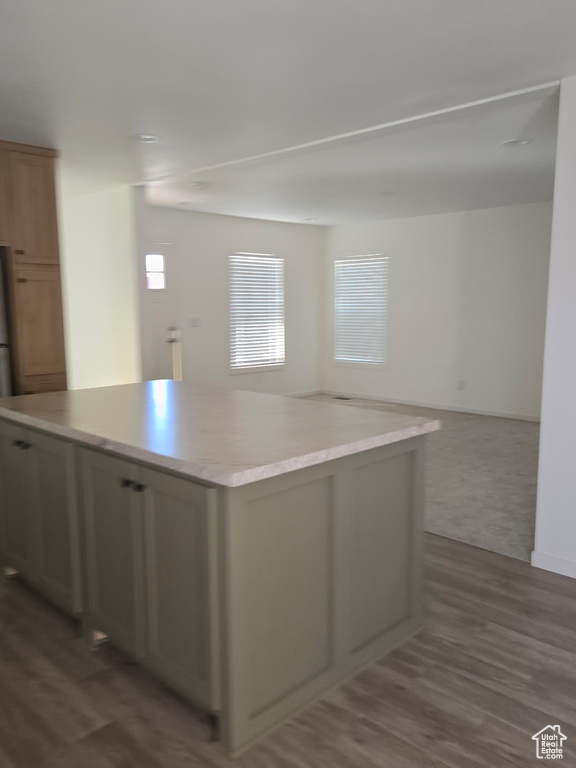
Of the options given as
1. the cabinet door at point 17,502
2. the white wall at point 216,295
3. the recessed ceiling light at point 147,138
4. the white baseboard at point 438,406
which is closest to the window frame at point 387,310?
the white wall at point 216,295

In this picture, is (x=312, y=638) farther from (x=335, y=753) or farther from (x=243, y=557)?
(x=243, y=557)

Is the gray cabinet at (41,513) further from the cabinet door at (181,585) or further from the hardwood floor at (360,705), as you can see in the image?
the cabinet door at (181,585)

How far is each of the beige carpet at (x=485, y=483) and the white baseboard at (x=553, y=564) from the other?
11 centimetres

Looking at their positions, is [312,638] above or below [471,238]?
below

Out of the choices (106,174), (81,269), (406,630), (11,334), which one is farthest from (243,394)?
(81,269)

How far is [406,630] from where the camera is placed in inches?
98.9

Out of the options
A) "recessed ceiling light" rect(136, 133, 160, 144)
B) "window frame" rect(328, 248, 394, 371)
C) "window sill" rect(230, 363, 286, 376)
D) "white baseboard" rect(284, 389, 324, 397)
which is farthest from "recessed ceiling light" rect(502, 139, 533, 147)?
"white baseboard" rect(284, 389, 324, 397)

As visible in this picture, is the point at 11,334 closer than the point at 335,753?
No

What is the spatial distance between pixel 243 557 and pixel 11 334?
3.15 m

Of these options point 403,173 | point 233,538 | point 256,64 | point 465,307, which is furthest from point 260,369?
point 233,538

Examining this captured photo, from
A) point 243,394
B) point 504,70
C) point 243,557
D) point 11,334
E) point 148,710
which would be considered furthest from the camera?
point 11,334

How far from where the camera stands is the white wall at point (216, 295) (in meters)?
6.87

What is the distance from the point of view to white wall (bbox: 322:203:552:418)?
6777 millimetres

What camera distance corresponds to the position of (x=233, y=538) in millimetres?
1763
